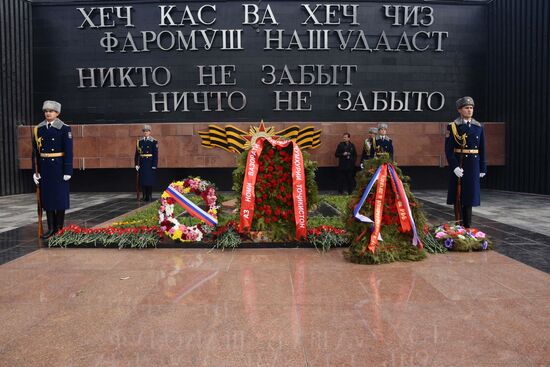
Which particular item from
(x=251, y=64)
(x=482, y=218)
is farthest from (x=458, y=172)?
(x=251, y=64)

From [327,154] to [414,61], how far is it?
3876 mm

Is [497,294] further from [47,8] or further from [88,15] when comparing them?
[47,8]

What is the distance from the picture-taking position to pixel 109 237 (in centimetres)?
517

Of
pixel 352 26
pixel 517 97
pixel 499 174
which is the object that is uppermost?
pixel 352 26

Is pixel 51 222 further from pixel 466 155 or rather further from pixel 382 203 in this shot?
pixel 466 155

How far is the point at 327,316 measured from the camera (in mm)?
2779

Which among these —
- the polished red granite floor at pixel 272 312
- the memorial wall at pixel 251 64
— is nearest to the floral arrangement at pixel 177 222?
the polished red granite floor at pixel 272 312

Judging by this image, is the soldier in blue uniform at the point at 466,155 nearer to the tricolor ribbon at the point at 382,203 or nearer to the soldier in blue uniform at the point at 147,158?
the tricolor ribbon at the point at 382,203

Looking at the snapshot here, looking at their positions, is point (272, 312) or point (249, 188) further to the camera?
point (249, 188)

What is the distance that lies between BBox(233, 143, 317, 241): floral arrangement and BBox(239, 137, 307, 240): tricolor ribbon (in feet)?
0.30

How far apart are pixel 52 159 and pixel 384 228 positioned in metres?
4.32

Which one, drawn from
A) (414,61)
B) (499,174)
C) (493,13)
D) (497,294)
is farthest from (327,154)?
(497,294)

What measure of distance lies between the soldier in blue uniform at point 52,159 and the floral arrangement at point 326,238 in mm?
3328

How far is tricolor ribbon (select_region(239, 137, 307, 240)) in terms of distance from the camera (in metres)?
4.82
